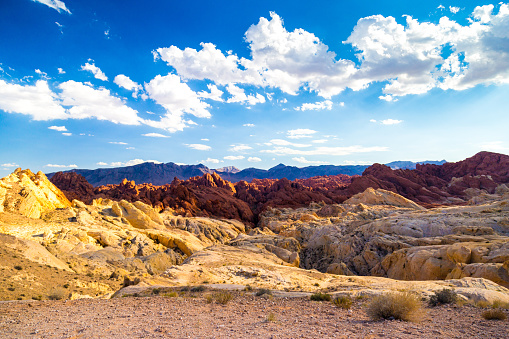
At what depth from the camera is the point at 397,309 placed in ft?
23.6

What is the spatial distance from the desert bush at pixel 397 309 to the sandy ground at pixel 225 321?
8.7 inches

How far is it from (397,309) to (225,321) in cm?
473

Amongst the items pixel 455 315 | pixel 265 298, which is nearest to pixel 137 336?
pixel 265 298

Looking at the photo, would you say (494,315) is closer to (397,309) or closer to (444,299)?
(444,299)

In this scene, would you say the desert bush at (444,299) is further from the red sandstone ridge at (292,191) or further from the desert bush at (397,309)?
the red sandstone ridge at (292,191)

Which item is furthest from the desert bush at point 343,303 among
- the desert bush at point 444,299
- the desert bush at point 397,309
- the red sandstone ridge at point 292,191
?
the red sandstone ridge at point 292,191

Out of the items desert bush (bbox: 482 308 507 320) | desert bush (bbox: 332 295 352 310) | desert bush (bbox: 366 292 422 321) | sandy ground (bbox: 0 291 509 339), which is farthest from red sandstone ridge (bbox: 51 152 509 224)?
desert bush (bbox: 482 308 507 320)

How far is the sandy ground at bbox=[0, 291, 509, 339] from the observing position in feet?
20.8

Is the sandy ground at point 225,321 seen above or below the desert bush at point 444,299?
above

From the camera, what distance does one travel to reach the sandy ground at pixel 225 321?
20.8 ft

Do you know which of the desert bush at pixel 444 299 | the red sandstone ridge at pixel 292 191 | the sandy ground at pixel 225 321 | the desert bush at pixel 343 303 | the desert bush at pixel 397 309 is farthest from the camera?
the red sandstone ridge at pixel 292 191

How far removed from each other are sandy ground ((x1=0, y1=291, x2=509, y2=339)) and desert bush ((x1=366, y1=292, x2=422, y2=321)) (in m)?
0.22

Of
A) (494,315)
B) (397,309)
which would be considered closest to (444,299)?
(494,315)

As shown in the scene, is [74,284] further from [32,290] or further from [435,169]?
[435,169]
